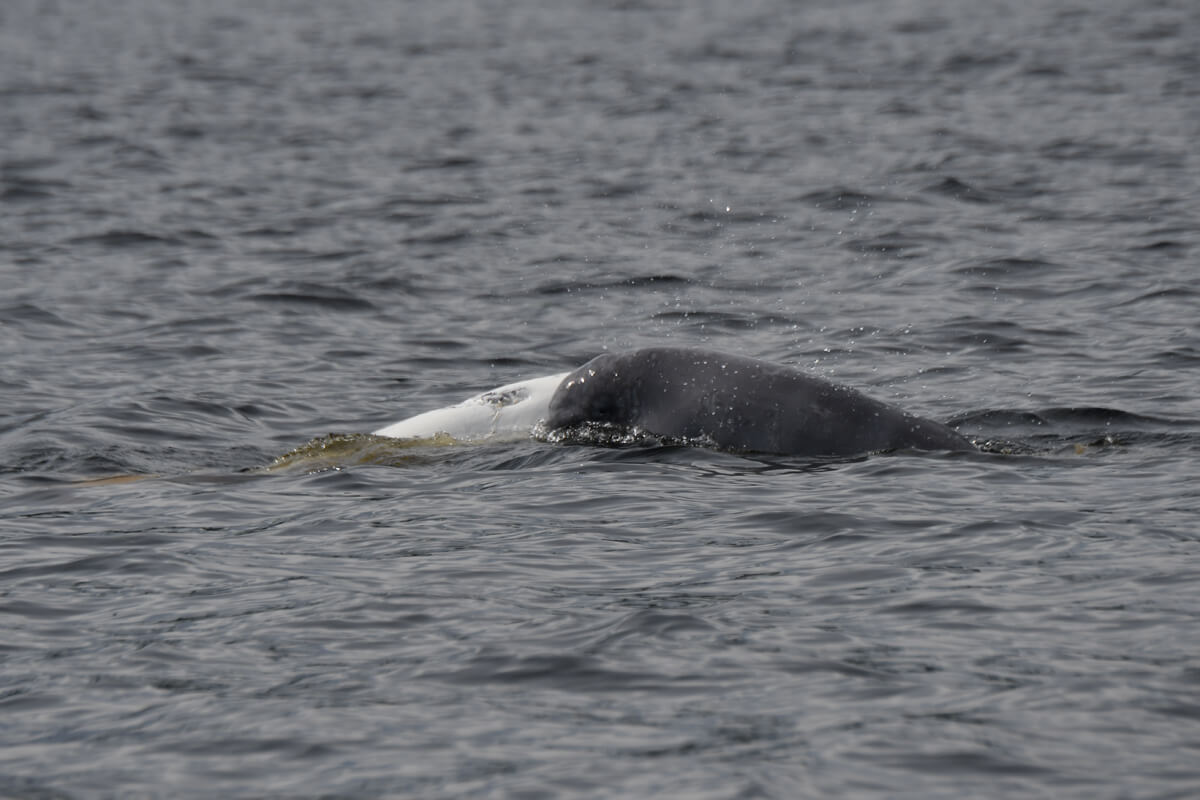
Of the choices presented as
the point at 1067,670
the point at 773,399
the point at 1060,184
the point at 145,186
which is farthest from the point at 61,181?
the point at 1067,670

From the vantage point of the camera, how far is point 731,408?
1216 cm

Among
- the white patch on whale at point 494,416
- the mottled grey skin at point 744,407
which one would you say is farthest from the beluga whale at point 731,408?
the white patch on whale at point 494,416

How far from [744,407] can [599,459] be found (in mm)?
1072

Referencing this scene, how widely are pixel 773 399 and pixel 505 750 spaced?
513cm

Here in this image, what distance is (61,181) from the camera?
2759 centimetres

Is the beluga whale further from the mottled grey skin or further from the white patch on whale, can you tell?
the white patch on whale

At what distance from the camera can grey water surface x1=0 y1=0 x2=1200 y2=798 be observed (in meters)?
7.58

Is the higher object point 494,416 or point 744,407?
point 744,407

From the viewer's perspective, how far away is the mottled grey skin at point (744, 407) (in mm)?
12031

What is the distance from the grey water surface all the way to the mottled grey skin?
0.21 metres

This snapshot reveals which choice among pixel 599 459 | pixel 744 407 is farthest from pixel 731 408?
pixel 599 459

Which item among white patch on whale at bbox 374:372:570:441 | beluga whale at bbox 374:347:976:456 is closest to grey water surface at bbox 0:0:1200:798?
→ beluga whale at bbox 374:347:976:456

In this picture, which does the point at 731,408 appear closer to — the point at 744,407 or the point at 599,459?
the point at 744,407

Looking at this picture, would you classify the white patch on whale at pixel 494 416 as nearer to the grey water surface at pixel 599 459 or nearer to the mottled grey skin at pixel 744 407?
the grey water surface at pixel 599 459
